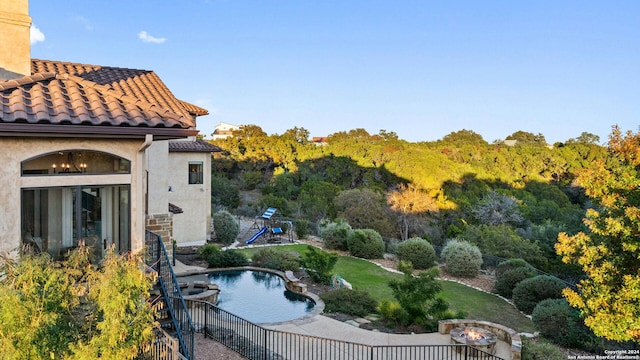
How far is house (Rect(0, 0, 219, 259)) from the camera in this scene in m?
7.25

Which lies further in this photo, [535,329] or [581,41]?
[581,41]

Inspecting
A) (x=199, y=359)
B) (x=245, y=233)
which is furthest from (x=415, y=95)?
(x=199, y=359)

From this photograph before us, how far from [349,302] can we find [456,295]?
5.98 m

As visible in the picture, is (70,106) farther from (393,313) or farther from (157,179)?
(393,313)

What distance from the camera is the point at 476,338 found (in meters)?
12.0

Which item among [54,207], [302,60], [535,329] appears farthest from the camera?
[302,60]

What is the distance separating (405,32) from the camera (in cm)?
3591

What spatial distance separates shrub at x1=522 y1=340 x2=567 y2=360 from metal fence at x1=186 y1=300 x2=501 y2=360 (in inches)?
35.9

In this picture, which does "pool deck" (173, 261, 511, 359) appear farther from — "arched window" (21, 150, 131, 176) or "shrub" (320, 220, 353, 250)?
"shrub" (320, 220, 353, 250)

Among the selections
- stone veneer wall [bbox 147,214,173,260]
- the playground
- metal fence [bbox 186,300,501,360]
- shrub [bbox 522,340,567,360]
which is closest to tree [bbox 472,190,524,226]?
the playground

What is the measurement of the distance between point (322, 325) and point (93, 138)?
8.90 m

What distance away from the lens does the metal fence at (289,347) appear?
35.6 ft

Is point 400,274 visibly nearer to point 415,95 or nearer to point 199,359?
point 199,359

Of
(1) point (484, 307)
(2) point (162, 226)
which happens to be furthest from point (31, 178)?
(1) point (484, 307)
